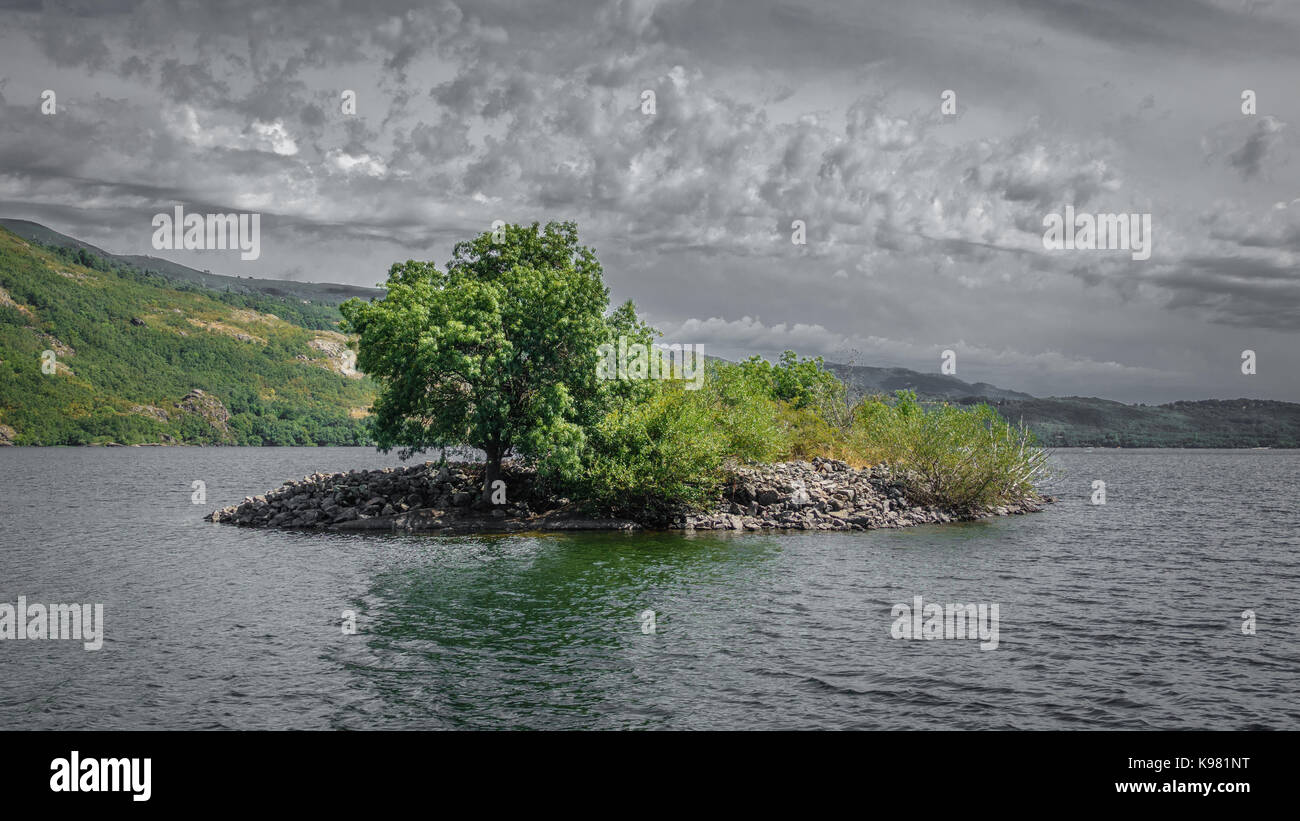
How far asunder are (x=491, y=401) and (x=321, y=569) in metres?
16.0

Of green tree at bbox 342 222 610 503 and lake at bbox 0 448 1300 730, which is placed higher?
green tree at bbox 342 222 610 503

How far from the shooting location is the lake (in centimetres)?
1856

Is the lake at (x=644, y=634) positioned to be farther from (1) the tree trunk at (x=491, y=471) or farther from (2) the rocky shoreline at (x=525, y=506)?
(1) the tree trunk at (x=491, y=471)

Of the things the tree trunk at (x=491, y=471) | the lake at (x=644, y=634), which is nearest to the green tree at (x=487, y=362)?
the tree trunk at (x=491, y=471)

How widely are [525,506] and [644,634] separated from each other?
2915 centimetres

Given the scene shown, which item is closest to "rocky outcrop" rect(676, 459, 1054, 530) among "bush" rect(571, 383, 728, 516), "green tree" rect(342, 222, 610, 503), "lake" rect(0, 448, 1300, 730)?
"bush" rect(571, 383, 728, 516)

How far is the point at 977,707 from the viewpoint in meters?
18.9

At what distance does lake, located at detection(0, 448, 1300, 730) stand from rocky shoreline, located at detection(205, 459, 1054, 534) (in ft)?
10.8

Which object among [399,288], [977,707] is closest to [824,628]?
[977,707]

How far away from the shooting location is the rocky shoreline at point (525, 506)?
5212cm

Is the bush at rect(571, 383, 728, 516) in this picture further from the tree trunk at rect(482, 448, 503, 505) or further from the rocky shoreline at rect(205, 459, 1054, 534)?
the tree trunk at rect(482, 448, 503, 505)
